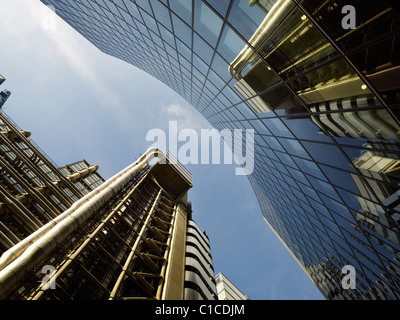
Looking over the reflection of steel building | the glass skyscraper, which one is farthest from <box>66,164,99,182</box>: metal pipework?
the glass skyscraper

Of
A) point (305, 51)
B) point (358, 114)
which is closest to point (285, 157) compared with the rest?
point (358, 114)

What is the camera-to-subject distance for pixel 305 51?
7844mm

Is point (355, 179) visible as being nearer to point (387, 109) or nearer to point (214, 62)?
point (387, 109)

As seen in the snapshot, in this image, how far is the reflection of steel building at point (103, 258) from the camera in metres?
8.65

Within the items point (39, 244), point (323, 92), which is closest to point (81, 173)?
point (39, 244)

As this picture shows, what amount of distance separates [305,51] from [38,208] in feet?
65.1

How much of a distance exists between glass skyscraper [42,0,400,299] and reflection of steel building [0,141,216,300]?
12734 millimetres

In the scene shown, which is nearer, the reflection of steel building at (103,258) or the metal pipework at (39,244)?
the metal pipework at (39,244)

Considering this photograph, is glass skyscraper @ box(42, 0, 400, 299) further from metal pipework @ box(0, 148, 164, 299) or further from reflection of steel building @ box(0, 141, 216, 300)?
metal pipework @ box(0, 148, 164, 299)

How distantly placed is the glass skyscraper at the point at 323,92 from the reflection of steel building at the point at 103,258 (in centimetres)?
1273

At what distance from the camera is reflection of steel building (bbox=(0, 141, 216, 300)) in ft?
28.4

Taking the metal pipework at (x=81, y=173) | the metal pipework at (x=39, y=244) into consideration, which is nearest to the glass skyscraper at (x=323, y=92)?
the metal pipework at (x=39, y=244)

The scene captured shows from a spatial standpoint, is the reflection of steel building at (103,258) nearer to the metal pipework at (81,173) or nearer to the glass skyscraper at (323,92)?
the metal pipework at (81,173)

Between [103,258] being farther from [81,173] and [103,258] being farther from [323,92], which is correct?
[81,173]
